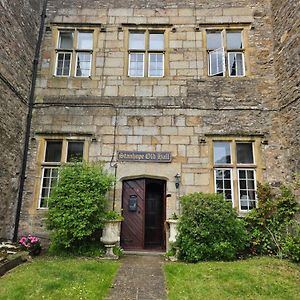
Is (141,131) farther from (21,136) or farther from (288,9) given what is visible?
(288,9)

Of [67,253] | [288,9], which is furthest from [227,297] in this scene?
[288,9]

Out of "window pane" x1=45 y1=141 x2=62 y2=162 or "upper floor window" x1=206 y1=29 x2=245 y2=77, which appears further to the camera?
"upper floor window" x1=206 y1=29 x2=245 y2=77

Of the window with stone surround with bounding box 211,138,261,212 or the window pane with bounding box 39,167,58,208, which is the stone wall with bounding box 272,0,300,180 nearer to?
the window with stone surround with bounding box 211,138,261,212

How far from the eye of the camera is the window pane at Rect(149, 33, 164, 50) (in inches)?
381

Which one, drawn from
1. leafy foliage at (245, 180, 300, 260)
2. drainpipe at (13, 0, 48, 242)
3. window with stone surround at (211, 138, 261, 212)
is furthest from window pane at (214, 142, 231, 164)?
drainpipe at (13, 0, 48, 242)

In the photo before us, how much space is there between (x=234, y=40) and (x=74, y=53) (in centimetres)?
517

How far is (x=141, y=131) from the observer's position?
8820mm

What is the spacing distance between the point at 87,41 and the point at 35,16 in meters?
1.76

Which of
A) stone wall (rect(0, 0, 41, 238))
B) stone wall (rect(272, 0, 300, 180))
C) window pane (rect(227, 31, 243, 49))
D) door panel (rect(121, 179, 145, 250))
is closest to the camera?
stone wall (rect(0, 0, 41, 238))

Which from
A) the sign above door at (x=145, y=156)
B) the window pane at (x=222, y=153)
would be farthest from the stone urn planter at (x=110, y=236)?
the window pane at (x=222, y=153)

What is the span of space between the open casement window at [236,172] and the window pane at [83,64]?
15.0 ft

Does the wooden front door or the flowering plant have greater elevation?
the wooden front door

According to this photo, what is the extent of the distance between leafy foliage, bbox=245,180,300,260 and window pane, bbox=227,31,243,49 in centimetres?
460

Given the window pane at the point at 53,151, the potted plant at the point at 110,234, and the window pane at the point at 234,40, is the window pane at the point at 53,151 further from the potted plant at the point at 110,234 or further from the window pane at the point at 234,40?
the window pane at the point at 234,40
